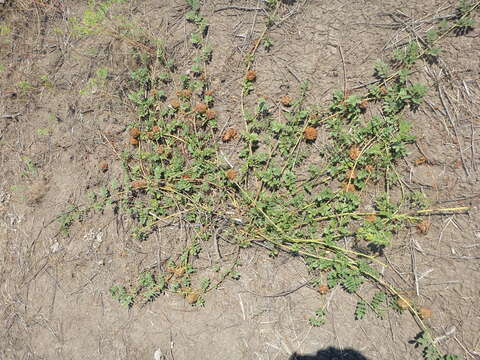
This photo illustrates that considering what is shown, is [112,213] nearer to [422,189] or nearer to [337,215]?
[337,215]

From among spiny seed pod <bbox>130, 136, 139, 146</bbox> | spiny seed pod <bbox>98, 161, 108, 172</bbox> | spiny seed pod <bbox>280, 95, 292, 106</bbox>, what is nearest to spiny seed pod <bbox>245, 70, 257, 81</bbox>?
spiny seed pod <bbox>280, 95, 292, 106</bbox>

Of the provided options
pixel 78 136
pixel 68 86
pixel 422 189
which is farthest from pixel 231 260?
pixel 68 86

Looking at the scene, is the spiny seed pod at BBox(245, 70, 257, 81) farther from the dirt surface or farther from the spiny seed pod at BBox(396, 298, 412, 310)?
the spiny seed pod at BBox(396, 298, 412, 310)

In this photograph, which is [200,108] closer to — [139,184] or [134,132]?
[134,132]

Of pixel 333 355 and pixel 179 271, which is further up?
pixel 179 271

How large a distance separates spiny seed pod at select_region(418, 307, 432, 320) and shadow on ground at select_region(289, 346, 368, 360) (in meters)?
0.63

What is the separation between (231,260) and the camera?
3.05 m

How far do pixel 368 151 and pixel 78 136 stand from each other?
2977mm

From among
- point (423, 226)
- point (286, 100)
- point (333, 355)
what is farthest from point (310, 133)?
point (333, 355)

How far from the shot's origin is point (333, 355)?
2.88m

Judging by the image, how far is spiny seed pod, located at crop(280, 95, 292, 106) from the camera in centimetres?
289

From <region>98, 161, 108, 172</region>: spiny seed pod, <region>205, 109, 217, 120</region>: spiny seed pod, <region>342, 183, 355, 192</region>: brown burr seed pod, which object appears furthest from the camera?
<region>98, 161, 108, 172</region>: spiny seed pod

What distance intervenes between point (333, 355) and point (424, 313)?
882 millimetres

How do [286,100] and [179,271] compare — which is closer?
[286,100]
